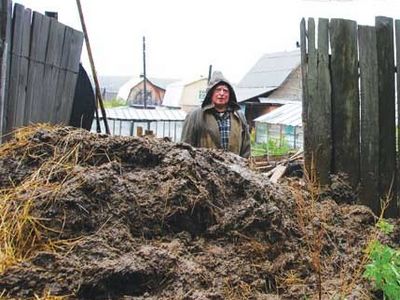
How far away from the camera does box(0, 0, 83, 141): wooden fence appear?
11.7 feet

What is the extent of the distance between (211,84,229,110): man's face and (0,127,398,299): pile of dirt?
1.66 meters

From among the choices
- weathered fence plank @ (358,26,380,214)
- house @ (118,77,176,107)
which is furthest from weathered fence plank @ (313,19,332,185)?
house @ (118,77,176,107)

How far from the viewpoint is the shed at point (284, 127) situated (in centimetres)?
2267

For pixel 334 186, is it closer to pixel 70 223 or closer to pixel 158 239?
pixel 158 239

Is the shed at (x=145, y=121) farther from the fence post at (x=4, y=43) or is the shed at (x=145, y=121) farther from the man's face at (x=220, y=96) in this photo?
the fence post at (x=4, y=43)

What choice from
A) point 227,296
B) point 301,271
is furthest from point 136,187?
point 301,271

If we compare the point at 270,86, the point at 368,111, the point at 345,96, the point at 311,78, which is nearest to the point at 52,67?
the point at 311,78

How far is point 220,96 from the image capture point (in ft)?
16.0

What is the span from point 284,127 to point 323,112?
20228 mm

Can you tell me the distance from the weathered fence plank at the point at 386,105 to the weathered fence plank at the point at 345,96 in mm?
222

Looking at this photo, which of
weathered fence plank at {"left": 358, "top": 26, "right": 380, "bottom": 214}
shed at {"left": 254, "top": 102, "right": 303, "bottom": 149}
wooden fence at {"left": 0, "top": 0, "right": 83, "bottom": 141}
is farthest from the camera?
shed at {"left": 254, "top": 102, "right": 303, "bottom": 149}

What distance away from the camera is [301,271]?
8.70 ft

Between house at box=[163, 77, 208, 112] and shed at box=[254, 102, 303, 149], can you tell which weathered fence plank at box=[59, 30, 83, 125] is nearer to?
shed at box=[254, 102, 303, 149]

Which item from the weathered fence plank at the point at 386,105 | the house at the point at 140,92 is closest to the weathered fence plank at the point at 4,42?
the weathered fence plank at the point at 386,105
